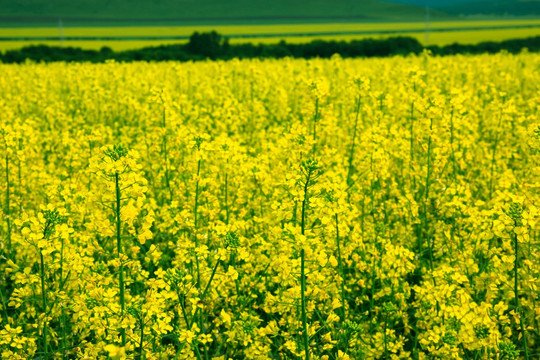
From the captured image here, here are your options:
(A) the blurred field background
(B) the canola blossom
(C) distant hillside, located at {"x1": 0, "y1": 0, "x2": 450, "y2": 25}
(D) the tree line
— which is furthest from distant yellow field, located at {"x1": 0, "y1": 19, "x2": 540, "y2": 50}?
(B) the canola blossom

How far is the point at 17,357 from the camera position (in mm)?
2715

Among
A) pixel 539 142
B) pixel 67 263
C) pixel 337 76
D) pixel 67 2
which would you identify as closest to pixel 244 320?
pixel 67 263

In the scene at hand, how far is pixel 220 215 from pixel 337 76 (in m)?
8.71

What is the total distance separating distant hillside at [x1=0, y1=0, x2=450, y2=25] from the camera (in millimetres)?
78688

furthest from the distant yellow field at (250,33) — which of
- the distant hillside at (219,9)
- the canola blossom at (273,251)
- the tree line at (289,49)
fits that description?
the canola blossom at (273,251)

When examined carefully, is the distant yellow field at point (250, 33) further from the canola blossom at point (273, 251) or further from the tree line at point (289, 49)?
the canola blossom at point (273, 251)

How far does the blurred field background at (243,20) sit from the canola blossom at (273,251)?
39.5 metres

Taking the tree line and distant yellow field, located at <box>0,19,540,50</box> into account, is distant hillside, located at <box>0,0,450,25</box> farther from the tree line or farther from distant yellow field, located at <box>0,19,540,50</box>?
the tree line

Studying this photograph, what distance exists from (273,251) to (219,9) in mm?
92282

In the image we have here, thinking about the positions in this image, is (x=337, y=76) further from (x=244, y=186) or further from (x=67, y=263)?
(x=67, y=263)

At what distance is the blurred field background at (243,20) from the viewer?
49406mm

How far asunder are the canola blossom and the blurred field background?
39.5m

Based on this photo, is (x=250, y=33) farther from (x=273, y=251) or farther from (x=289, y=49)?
(x=273, y=251)

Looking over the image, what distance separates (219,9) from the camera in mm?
90062
